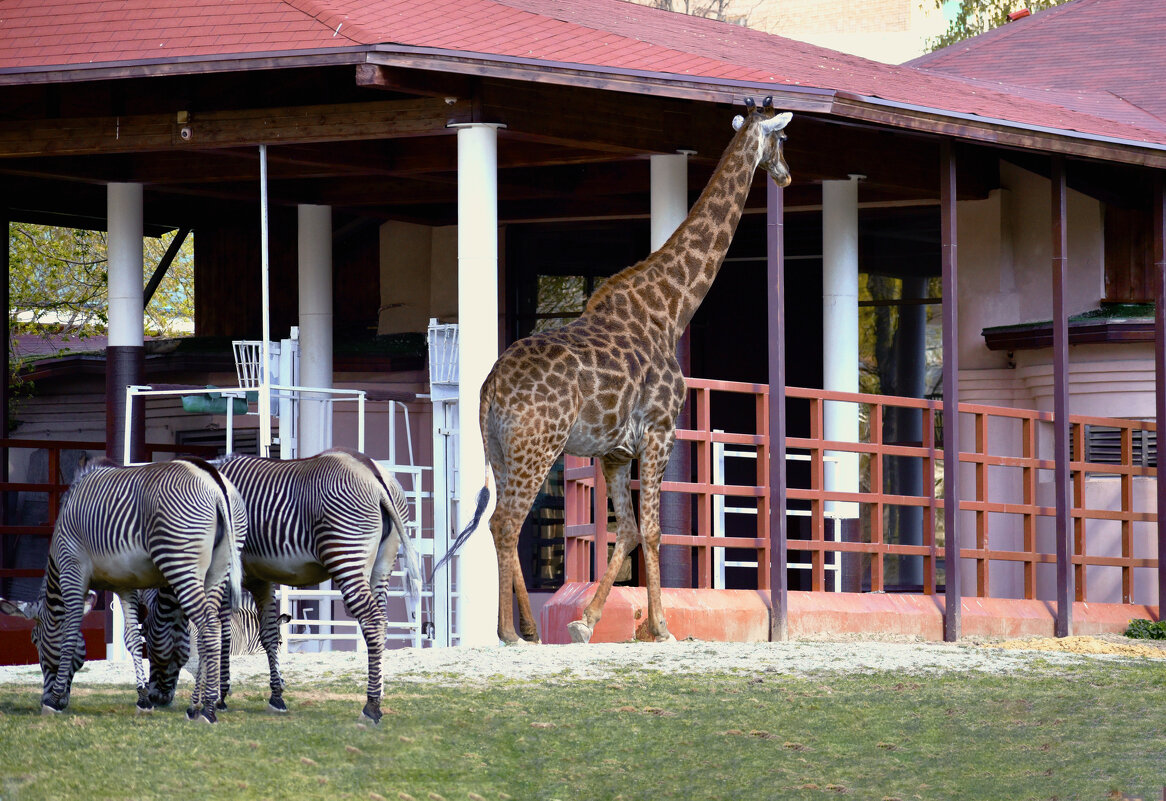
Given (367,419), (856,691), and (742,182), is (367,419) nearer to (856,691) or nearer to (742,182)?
(742,182)

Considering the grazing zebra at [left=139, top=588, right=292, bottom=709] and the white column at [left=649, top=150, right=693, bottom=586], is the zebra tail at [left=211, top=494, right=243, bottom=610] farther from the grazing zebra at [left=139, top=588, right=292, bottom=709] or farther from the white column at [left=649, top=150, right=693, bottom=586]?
the white column at [left=649, top=150, right=693, bottom=586]

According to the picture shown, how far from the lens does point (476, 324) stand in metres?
11.7

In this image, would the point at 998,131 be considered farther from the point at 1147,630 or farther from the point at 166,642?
the point at 166,642

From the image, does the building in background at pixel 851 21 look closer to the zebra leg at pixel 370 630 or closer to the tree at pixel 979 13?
the tree at pixel 979 13

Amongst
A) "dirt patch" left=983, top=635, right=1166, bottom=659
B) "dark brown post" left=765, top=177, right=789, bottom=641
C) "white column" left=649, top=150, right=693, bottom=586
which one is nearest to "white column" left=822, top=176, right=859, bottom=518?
"white column" left=649, top=150, right=693, bottom=586

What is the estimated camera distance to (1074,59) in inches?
746

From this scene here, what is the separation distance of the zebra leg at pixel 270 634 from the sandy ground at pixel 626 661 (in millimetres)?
956

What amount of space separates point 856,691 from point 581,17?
23.8ft

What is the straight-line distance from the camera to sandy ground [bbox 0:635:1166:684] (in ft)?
28.7

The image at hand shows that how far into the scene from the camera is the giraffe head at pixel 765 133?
1089cm

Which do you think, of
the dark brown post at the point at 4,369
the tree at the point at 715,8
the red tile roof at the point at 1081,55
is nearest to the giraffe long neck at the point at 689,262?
the red tile roof at the point at 1081,55

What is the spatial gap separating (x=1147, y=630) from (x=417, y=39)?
7.17m

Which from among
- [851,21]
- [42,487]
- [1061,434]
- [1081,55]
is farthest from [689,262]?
[851,21]

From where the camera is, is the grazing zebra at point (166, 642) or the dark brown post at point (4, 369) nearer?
the grazing zebra at point (166, 642)
